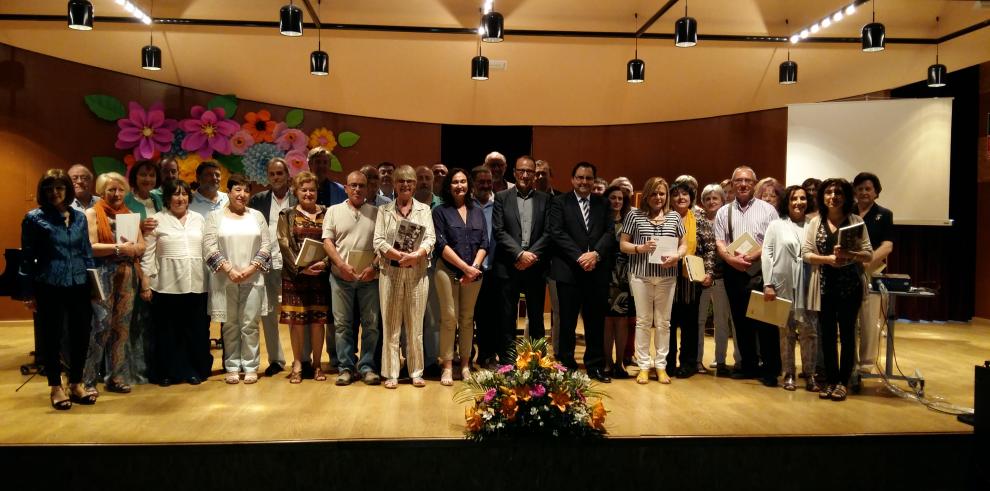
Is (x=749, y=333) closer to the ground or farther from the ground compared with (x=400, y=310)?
closer to the ground

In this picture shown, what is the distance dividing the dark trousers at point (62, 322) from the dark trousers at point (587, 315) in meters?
3.05

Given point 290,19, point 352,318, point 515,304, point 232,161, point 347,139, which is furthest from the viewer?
point 347,139

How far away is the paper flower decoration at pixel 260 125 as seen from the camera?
909 centimetres

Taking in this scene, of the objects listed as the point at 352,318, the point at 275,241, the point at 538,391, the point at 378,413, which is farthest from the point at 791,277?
the point at 275,241

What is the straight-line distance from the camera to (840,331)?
4.71 metres

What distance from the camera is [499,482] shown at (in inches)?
145

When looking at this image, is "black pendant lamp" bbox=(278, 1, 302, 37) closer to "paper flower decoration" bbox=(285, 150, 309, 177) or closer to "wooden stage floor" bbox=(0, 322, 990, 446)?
"wooden stage floor" bbox=(0, 322, 990, 446)

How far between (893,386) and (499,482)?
3031mm

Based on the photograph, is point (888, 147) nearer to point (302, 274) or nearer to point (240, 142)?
point (302, 274)

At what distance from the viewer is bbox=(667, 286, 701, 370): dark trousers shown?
5.41 metres

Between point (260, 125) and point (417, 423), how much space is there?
6.32 metres

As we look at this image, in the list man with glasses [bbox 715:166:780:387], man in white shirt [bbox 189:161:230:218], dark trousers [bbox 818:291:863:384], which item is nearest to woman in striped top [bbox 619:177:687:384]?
man with glasses [bbox 715:166:780:387]

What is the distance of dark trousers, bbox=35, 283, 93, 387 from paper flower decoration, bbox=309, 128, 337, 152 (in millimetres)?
5572

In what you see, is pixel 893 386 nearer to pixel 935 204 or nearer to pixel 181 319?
pixel 935 204
